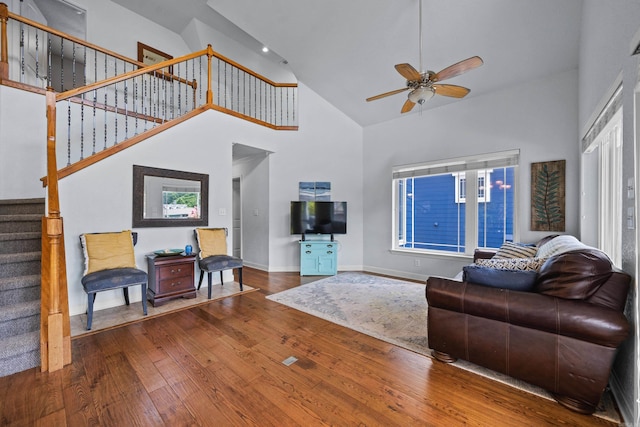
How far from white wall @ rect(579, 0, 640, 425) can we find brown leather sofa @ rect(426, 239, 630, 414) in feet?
0.39

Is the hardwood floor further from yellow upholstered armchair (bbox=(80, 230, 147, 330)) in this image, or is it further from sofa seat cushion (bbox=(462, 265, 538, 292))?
sofa seat cushion (bbox=(462, 265, 538, 292))

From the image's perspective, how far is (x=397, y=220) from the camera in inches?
201

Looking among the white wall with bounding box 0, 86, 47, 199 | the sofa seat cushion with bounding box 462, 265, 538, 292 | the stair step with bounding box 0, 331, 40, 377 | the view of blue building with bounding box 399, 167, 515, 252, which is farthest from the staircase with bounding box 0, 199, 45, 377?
the view of blue building with bounding box 399, 167, 515, 252

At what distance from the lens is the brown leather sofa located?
1.50 m

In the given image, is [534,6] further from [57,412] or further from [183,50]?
[183,50]

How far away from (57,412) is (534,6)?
5387 millimetres

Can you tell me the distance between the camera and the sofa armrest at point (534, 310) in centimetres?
146

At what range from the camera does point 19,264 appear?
2307 mm

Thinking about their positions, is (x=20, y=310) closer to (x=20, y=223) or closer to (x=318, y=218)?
(x=20, y=223)

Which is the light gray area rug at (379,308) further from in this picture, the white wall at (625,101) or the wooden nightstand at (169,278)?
the wooden nightstand at (169,278)

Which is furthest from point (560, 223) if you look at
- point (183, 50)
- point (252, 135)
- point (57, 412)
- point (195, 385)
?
point (183, 50)

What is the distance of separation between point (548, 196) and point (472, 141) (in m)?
1.32

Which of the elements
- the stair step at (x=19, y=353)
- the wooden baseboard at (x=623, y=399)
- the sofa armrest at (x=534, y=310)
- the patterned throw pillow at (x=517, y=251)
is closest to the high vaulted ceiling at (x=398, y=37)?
the patterned throw pillow at (x=517, y=251)

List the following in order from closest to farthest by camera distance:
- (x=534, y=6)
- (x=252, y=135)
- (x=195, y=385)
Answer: (x=195, y=385) → (x=534, y=6) → (x=252, y=135)
